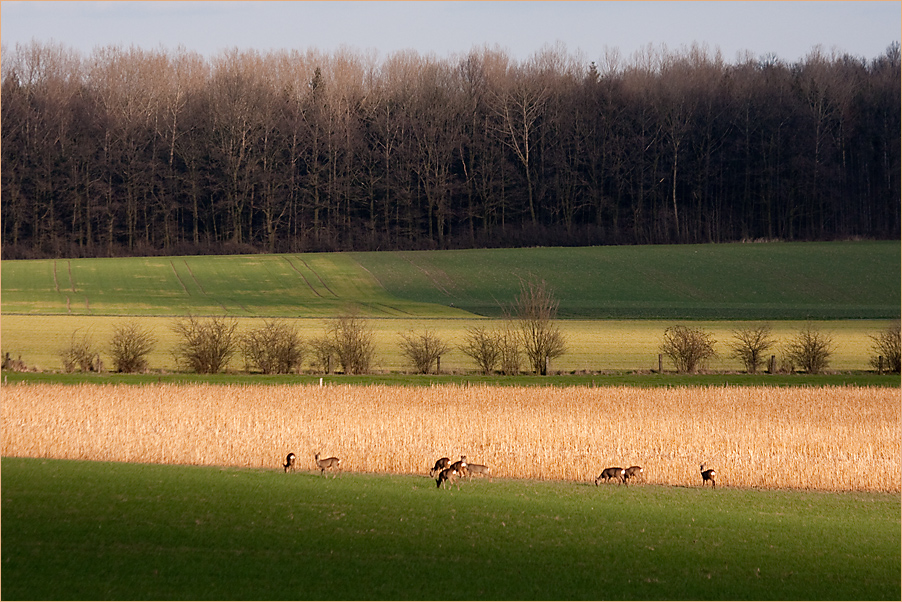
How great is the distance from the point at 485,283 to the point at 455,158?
22.0m

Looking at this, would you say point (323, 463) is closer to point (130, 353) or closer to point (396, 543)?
point (396, 543)

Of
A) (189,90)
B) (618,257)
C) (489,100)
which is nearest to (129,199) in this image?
(189,90)

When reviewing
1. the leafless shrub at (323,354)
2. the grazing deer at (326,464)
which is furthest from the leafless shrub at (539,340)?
the grazing deer at (326,464)

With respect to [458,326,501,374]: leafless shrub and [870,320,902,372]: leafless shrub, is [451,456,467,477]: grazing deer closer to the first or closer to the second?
[458,326,501,374]: leafless shrub

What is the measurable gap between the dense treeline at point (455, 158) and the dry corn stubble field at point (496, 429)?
44053 mm

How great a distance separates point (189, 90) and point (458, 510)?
7088 cm

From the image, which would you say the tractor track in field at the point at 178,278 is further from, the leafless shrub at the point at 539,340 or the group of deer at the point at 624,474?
the group of deer at the point at 624,474

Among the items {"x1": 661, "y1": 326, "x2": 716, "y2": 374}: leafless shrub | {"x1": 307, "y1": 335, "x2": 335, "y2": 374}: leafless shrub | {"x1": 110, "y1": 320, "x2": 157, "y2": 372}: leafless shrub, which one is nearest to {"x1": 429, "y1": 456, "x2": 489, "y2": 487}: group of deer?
{"x1": 307, "y1": 335, "x2": 335, "y2": 374}: leafless shrub

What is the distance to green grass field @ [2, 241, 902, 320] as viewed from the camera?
47688 mm

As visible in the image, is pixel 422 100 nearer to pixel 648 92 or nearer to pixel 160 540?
pixel 648 92

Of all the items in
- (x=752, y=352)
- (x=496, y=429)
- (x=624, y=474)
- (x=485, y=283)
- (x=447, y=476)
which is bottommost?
(x=624, y=474)

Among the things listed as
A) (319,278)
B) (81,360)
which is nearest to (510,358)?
(81,360)

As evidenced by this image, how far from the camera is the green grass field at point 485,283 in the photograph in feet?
156

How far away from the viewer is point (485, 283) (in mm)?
54781
